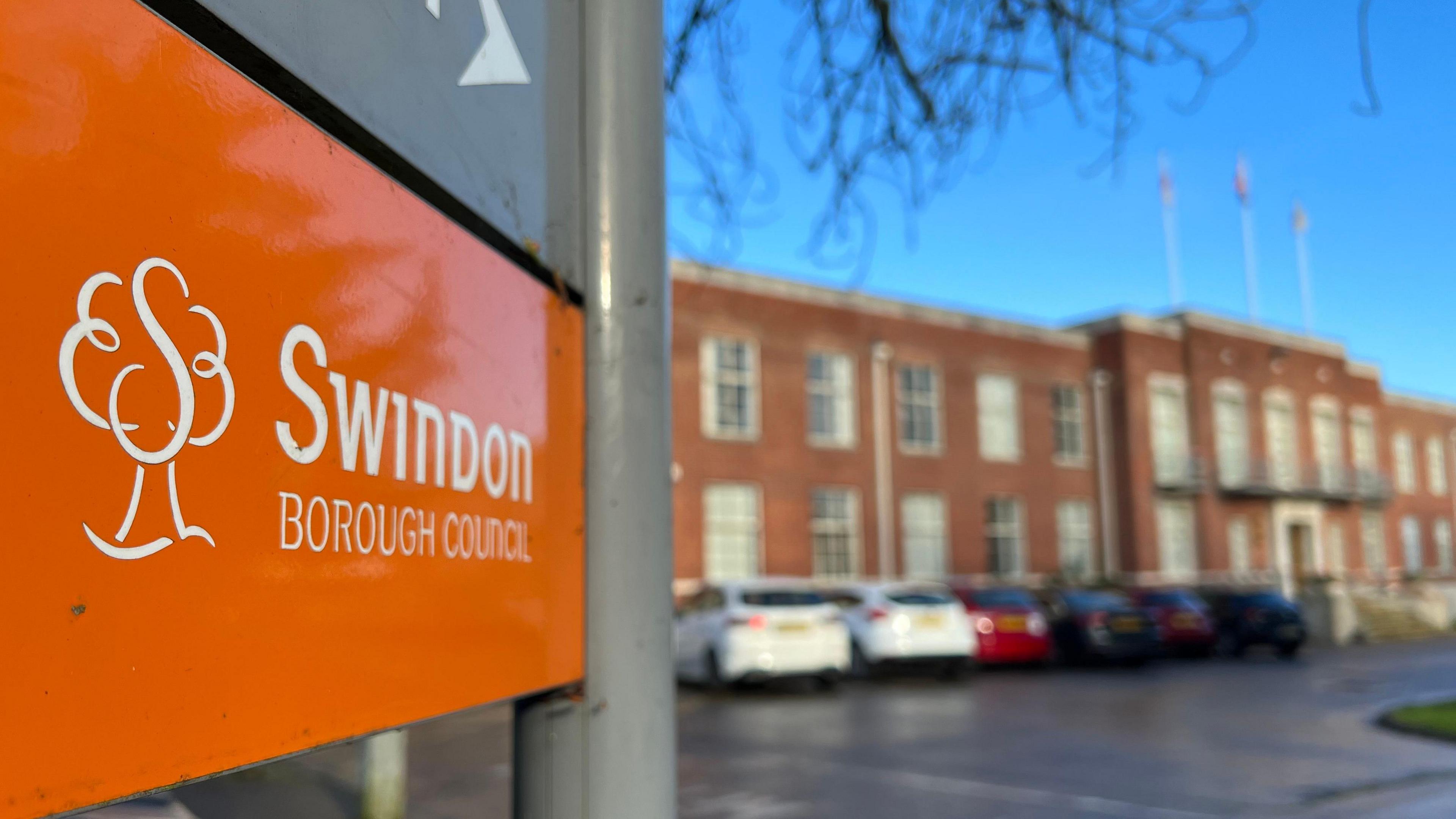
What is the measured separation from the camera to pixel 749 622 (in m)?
14.8

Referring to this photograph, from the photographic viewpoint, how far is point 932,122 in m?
5.14

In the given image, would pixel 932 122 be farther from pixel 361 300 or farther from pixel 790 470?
pixel 790 470

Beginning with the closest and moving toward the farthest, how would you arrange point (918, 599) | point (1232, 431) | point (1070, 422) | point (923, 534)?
point (918, 599)
point (923, 534)
point (1070, 422)
point (1232, 431)

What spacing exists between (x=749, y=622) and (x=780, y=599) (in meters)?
0.59

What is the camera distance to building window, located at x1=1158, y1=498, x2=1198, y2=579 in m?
34.3

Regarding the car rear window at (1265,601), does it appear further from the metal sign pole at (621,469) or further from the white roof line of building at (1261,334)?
the metal sign pole at (621,469)

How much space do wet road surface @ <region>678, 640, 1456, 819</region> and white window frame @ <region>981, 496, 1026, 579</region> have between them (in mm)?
13859

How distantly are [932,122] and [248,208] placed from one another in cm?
416

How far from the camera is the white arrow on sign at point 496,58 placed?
1.99 m

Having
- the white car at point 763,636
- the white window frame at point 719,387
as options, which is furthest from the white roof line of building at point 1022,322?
the white car at point 763,636

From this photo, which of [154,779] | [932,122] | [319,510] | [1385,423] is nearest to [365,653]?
[319,510]

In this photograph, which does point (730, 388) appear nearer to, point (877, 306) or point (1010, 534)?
point (877, 306)

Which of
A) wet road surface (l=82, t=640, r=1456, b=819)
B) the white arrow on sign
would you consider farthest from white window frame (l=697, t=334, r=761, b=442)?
the white arrow on sign

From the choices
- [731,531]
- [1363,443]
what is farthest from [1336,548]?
[731,531]
